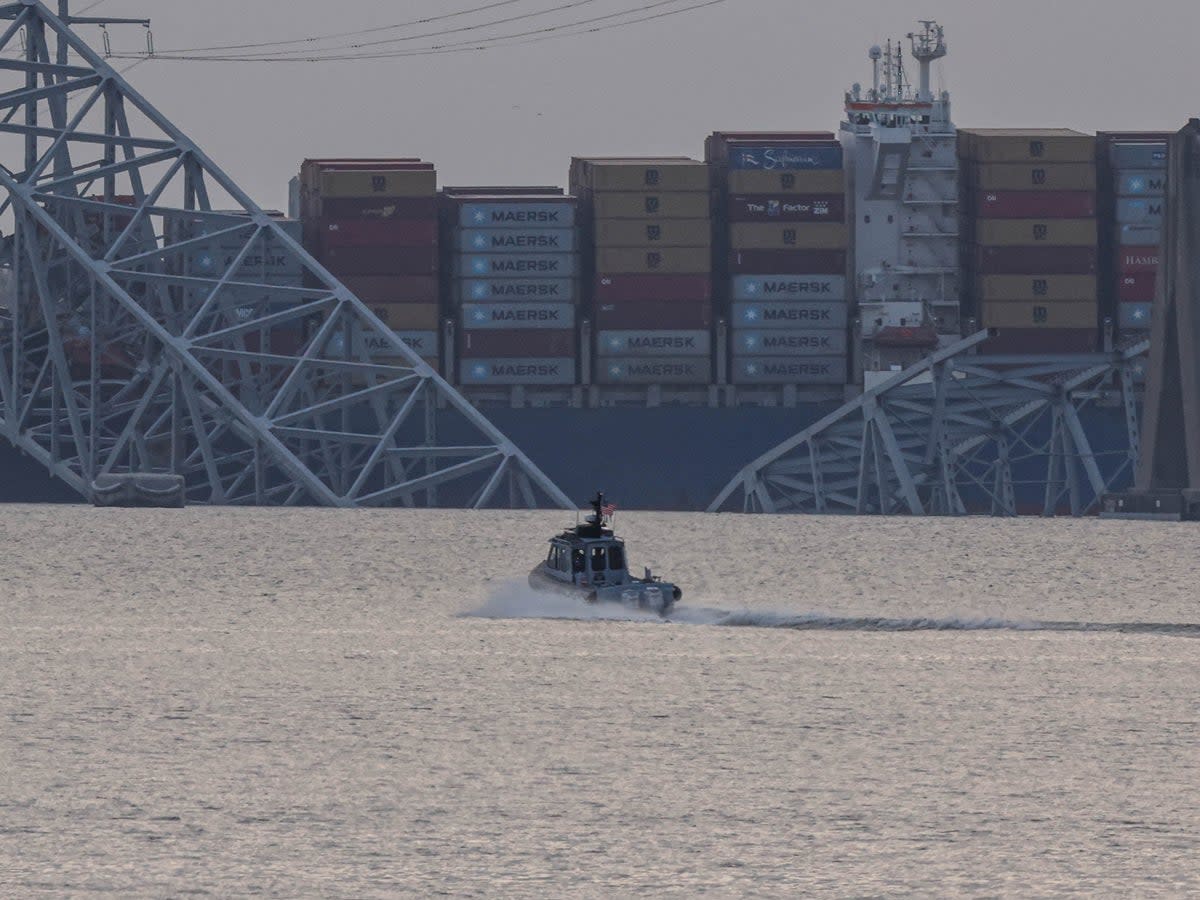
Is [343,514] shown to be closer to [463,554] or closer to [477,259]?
[463,554]

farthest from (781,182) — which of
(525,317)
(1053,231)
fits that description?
(525,317)

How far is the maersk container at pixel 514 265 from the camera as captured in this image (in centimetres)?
9500

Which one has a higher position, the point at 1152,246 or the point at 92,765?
the point at 1152,246

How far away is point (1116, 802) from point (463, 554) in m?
34.1

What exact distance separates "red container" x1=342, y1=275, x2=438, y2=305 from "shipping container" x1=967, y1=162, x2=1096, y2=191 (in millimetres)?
23395

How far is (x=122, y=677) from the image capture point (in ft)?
85.7

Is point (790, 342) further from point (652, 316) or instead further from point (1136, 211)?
point (1136, 211)

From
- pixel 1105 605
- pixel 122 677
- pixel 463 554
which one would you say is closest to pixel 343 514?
pixel 463 554

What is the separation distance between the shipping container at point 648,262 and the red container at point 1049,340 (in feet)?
41.4

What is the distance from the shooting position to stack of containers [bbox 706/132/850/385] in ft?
319

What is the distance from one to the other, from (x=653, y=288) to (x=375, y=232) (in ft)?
37.2

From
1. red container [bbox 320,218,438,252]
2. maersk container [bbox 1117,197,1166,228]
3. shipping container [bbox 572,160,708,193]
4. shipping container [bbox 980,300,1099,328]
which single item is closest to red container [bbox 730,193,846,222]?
shipping container [bbox 572,160,708,193]

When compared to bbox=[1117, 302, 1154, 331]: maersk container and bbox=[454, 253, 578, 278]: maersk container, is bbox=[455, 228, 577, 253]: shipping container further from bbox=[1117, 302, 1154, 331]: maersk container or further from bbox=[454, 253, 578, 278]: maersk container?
bbox=[1117, 302, 1154, 331]: maersk container

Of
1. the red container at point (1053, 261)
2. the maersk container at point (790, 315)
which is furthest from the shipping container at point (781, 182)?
the red container at point (1053, 261)
